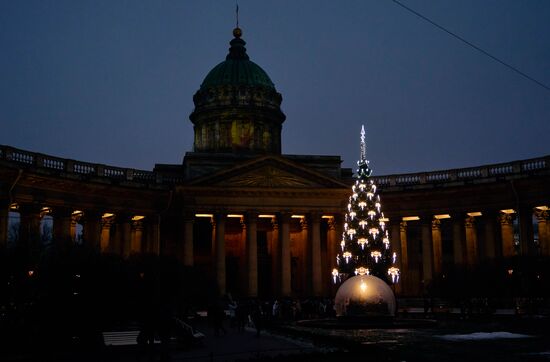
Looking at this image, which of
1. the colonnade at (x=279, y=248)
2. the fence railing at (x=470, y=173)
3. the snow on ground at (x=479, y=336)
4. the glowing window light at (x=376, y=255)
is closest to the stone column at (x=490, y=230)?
the fence railing at (x=470, y=173)

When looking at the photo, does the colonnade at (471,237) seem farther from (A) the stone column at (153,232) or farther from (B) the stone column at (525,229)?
(A) the stone column at (153,232)

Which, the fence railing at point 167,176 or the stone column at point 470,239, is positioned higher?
the fence railing at point 167,176

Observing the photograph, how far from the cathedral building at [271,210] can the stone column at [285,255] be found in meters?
0.09

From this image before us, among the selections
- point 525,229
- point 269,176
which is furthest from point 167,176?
point 525,229

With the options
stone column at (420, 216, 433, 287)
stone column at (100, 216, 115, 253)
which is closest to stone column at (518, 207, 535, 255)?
→ stone column at (420, 216, 433, 287)

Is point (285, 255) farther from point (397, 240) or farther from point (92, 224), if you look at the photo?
point (92, 224)

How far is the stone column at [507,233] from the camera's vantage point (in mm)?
60250

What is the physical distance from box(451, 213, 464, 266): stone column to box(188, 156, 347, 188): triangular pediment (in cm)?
1074

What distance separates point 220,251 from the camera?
5903 centimetres

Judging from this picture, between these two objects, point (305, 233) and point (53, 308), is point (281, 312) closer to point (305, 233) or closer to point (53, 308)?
point (305, 233)

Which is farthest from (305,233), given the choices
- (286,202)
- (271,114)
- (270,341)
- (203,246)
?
(270,341)

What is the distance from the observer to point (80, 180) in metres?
54.1

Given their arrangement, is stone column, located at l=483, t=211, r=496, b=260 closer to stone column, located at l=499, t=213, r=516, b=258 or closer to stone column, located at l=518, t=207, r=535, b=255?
stone column, located at l=499, t=213, r=516, b=258

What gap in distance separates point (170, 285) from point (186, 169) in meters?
21.6
